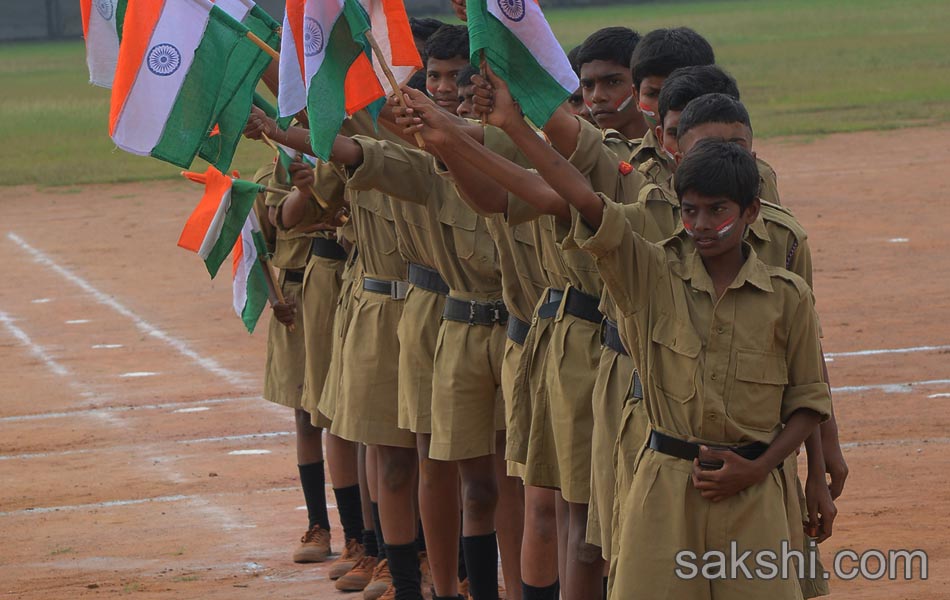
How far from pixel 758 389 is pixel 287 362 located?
414cm

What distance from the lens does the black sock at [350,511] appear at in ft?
26.1

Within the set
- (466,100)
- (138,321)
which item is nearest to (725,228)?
(466,100)

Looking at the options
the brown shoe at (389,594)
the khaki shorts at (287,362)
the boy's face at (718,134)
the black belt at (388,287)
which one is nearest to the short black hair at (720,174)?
the boy's face at (718,134)

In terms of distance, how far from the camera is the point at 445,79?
6438 mm

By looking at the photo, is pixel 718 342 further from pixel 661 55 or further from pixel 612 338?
pixel 661 55

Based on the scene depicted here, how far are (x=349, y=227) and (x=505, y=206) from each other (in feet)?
7.85

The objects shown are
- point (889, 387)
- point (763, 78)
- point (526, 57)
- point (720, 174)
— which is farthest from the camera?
point (763, 78)

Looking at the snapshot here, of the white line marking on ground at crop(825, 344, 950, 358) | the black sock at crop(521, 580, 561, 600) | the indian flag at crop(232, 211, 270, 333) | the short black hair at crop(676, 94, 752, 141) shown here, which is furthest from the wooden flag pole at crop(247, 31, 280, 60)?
the white line marking on ground at crop(825, 344, 950, 358)

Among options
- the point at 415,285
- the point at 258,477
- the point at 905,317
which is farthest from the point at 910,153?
the point at 415,285

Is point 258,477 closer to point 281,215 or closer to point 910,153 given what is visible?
point 281,215

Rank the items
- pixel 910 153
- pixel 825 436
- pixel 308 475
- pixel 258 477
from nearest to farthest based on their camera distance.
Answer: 1. pixel 825 436
2. pixel 308 475
3. pixel 258 477
4. pixel 910 153

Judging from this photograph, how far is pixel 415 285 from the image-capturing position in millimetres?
6816

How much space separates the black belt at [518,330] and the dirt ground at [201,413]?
1.83 metres

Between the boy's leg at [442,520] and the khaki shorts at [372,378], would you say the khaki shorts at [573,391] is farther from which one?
the khaki shorts at [372,378]
